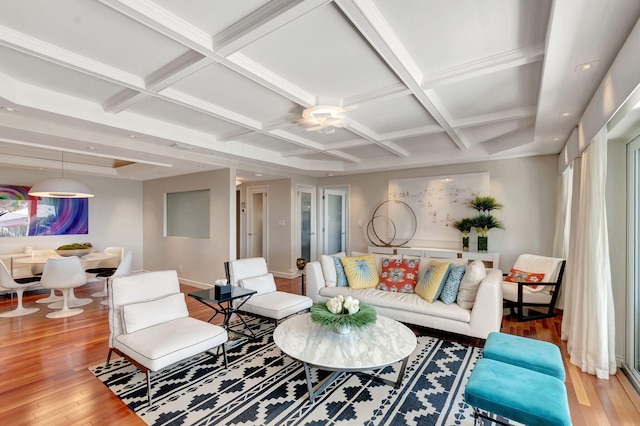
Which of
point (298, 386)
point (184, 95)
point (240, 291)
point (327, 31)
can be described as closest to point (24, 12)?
point (184, 95)

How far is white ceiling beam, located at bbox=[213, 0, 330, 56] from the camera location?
65.9 inches

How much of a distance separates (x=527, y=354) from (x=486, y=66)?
208 centimetres

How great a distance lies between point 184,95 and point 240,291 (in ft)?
6.96

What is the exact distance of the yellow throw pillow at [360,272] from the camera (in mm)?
4207

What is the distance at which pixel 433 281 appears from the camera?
3627 millimetres

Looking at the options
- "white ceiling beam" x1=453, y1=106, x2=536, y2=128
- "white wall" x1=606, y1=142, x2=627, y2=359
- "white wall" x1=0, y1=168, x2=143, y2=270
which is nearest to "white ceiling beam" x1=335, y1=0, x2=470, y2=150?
"white ceiling beam" x1=453, y1=106, x2=536, y2=128

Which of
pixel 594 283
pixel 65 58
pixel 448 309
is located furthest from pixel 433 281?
pixel 65 58

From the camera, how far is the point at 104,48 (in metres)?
2.19

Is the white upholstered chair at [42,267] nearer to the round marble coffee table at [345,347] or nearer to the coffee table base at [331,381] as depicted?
the round marble coffee table at [345,347]

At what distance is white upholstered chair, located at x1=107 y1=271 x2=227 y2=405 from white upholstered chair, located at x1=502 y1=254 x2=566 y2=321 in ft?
11.9

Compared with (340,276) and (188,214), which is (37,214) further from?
(340,276)

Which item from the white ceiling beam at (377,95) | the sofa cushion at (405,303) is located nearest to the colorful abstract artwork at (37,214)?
the sofa cushion at (405,303)

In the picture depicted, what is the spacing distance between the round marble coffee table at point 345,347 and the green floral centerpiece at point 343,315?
12cm

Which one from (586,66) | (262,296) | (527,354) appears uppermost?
(586,66)
